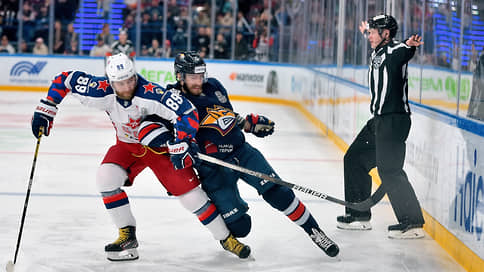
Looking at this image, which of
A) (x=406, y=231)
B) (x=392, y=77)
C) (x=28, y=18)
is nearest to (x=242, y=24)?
(x=28, y=18)

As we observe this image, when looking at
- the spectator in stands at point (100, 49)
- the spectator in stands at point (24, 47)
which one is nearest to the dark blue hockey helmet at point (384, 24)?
the spectator in stands at point (100, 49)

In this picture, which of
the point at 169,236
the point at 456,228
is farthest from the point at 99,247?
the point at 456,228

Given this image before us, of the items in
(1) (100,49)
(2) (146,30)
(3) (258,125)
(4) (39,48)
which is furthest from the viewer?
(2) (146,30)

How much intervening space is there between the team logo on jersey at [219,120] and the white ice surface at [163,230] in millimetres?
686

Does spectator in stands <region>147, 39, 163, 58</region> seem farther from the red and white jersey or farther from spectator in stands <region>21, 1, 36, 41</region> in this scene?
the red and white jersey

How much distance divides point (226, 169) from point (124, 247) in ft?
2.15

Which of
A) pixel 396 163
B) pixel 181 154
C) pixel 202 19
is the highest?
pixel 202 19

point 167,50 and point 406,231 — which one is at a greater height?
point 167,50

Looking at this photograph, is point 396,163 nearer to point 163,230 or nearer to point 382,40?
point 382,40

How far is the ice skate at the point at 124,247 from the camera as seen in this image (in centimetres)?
380

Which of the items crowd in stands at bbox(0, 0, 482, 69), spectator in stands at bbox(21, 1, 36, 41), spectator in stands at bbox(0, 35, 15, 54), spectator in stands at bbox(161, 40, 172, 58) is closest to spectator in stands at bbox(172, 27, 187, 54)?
crowd in stands at bbox(0, 0, 482, 69)

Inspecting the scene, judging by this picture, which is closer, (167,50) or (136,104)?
(136,104)

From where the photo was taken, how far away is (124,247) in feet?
12.5

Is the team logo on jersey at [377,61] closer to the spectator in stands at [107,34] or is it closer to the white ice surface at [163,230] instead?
the white ice surface at [163,230]
